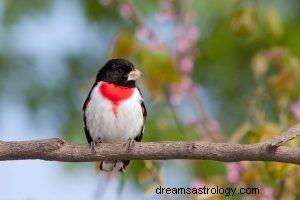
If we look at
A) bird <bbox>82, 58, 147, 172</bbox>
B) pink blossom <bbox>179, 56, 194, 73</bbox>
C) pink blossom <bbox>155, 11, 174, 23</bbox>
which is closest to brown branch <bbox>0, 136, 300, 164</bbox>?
bird <bbox>82, 58, 147, 172</bbox>

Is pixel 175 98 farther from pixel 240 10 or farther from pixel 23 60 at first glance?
pixel 23 60

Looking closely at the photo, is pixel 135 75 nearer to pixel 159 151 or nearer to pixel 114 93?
pixel 114 93

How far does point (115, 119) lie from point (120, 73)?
0.84 feet

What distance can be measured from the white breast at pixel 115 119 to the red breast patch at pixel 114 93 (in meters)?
0.02

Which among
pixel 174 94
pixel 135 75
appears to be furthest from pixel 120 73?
pixel 174 94

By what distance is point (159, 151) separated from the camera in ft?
10.4

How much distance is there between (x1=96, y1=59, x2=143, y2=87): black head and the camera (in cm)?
410

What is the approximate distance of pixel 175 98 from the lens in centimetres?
439

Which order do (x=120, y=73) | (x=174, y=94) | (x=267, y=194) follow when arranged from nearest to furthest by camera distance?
(x=267, y=194) → (x=120, y=73) → (x=174, y=94)

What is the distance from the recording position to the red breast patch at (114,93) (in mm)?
4000

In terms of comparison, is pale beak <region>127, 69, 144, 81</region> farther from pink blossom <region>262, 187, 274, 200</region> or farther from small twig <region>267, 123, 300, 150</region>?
small twig <region>267, 123, 300, 150</region>

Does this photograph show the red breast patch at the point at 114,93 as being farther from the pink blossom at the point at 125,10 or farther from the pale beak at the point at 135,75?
the pink blossom at the point at 125,10

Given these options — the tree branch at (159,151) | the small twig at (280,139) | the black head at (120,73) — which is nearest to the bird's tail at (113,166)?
the black head at (120,73)

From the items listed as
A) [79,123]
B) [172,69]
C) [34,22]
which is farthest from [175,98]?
[34,22]
